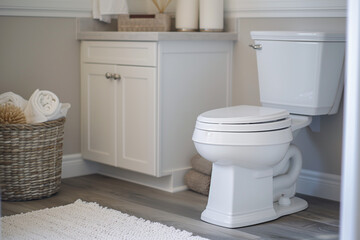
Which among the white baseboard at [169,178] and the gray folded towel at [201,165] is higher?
the gray folded towel at [201,165]

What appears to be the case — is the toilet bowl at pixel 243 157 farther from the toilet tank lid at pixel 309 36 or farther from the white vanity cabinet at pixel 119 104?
the white vanity cabinet at pixel 119 104

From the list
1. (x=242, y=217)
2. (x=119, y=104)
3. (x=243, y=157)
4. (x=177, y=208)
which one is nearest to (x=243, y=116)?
(x=243, y=157)

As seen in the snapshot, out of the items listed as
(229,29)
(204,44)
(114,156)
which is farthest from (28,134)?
(229,29)

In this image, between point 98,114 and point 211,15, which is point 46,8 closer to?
point 98,114

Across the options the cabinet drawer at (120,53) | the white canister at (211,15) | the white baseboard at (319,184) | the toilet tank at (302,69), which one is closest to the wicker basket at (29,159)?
the cabinet drawer at (120,53)

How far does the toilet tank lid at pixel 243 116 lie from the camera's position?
91.7 inches

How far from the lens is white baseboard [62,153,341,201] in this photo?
2812 millimetres

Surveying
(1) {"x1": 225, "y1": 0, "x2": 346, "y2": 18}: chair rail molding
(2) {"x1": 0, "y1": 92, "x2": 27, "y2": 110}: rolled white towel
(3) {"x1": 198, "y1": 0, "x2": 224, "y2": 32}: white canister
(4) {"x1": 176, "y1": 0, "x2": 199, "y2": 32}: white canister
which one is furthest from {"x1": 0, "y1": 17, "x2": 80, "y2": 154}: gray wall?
(1) {"x1": 225, "y1": 0, "x2": 346, "y2": 18}: chair rail molding

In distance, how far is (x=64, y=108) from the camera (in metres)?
2.87

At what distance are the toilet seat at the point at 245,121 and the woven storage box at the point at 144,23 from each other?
0.79 m

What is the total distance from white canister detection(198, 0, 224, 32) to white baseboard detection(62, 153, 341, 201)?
77cm

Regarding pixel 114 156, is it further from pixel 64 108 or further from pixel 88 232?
pixel 88 232

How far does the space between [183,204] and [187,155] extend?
365 mm

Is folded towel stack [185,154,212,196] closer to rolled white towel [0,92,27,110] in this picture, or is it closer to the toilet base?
the toilet base
